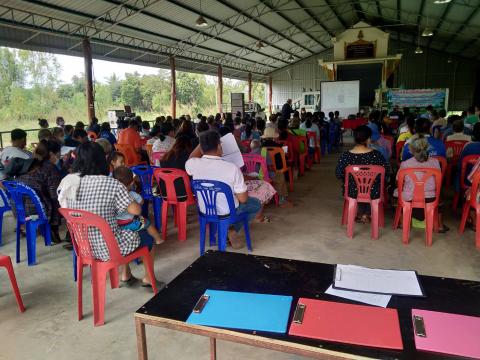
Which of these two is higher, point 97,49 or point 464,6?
point 464,6

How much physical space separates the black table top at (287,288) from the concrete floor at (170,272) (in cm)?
76

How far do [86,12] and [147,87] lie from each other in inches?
544

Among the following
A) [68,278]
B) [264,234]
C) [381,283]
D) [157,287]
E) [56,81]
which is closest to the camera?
[381,283]

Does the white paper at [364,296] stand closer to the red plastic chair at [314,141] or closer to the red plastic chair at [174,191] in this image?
the red plastic chair at [174,191]

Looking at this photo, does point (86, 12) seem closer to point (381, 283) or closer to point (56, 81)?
point (56, 81)

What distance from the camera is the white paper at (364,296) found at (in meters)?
1.22

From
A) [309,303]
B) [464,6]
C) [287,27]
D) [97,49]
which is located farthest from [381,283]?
[287,27]

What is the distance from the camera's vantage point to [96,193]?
87.7 inches

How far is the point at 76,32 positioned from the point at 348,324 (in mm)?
11238

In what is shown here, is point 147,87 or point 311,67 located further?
point 311,67

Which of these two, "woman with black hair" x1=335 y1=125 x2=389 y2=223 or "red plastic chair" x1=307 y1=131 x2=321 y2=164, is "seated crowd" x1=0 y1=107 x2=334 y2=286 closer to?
"woman with black hair" x1=335 y1=125 x2=389 y2=223

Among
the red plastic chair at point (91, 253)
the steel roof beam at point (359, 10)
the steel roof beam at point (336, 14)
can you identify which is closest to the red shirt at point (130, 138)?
the red plastic chair at point (91, 253)

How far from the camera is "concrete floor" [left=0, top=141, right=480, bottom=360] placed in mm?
2090

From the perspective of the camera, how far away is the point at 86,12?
9.57 meters
